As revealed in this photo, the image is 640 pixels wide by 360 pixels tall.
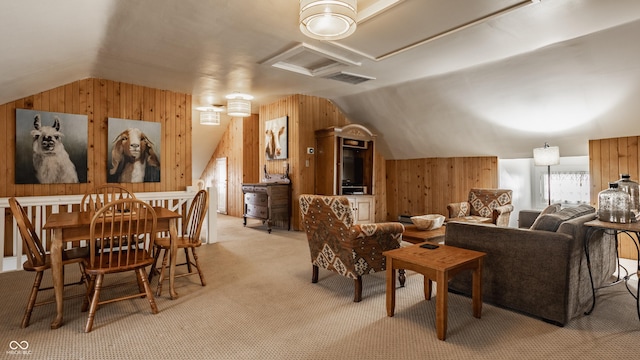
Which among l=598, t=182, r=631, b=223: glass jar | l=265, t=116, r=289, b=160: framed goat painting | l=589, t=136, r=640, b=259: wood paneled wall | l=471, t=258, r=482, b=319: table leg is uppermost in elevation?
l=265, t=116, r=289, b=160: framed goat painting

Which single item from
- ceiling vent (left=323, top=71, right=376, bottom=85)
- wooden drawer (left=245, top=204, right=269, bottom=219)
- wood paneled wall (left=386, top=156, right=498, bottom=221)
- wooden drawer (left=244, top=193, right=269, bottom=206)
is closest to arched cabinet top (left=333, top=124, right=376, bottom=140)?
ceiling vent (left=323, top=71, right=376, bottom=85)

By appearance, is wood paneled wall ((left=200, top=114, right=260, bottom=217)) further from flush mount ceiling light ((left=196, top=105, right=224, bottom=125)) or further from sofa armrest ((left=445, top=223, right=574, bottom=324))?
sofa armrest ((left=445, top=223, right=574, bottom=324))

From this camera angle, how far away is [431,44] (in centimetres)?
360

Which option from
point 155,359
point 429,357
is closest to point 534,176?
point 429,357

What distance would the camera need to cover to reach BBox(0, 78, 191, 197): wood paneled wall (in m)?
4.14

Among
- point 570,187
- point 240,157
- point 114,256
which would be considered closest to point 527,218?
point 570,187

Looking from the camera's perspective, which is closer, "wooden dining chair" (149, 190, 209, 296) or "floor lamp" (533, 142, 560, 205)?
"wooden dining chair" (149, 190, 209, 296)

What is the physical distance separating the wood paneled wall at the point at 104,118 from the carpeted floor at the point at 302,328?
5.76ft

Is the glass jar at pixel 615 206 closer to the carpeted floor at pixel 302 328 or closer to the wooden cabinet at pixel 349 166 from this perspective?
the carpeted floor at pixel 302 328

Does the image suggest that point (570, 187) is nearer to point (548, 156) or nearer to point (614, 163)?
point (614, 163)

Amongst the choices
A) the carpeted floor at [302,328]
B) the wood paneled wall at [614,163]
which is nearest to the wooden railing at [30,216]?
the carpeted floor at [302,328]

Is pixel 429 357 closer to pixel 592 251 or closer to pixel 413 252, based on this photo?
pixel 413 252

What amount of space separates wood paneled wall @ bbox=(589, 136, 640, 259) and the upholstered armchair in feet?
3.48

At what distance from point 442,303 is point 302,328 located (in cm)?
99
